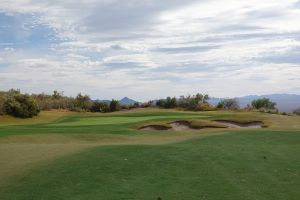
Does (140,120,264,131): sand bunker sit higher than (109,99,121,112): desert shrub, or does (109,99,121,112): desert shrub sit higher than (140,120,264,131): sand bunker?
(109,99,121,112): desert shrub

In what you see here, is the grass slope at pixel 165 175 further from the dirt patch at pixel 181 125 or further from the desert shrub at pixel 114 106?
the desert shrub at pixel 114 106

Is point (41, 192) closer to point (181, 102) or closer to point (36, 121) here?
point (36, 121)

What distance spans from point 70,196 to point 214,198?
124 inches

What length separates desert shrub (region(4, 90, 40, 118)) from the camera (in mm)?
46719

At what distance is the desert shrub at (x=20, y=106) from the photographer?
46.7m

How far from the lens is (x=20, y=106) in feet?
154

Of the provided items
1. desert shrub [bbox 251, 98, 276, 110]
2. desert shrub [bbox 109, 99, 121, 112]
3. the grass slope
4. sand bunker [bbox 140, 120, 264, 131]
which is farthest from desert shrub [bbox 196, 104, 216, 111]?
the grass slope

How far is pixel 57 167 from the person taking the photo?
14078mm

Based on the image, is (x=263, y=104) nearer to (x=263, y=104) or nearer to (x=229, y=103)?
(x=263, y=104)

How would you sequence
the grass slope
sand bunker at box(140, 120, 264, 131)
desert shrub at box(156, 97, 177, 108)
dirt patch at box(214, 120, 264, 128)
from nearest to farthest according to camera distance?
the grass slope → sand bunker at box(140, 120, 264, 131) → dirt patch at box(214, 120, 264, 128) → desert shrub at box(156, 97, 177, 108)

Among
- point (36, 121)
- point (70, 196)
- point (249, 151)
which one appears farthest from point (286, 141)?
point (36, 121)

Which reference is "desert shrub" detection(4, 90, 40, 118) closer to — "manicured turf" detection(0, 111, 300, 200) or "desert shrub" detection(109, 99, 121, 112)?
"desert shrub" detection(109, 99, 121, 112)

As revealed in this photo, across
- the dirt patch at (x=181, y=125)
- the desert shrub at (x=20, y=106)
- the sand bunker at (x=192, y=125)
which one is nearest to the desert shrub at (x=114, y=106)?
the desert shrub at (x=20, y=106)

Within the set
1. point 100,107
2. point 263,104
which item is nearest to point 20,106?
point 100,107
